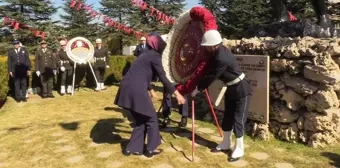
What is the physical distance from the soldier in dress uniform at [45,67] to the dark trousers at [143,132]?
21.4ft

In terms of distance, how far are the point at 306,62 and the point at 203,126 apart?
2196mm

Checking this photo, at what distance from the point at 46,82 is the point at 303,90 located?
8.18 metres

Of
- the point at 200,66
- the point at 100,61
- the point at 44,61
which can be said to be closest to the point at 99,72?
the point at 100,61

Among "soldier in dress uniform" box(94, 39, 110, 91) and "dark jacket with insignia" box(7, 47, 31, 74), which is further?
"soldier in dress uniform" box(94, 39, 110, 91)

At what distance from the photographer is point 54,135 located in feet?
19.2

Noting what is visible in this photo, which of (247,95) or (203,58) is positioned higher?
(203,58)

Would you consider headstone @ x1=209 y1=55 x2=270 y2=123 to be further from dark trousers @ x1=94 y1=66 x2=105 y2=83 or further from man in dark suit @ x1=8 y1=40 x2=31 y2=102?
dark trousers @ x1=94 y1=66 x2=105 y2=83

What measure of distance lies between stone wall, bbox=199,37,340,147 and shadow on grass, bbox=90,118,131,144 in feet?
7.64

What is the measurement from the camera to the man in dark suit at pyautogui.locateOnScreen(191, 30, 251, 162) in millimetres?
3863

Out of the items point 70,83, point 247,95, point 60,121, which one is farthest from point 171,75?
point 70,83

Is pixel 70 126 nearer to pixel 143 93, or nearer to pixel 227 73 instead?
pixel 143 93

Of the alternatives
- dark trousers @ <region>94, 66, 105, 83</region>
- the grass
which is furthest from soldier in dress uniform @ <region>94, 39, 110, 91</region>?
the grass

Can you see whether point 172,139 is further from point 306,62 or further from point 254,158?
point 306,62

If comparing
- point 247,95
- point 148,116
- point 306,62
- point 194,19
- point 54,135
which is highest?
point 194,19
